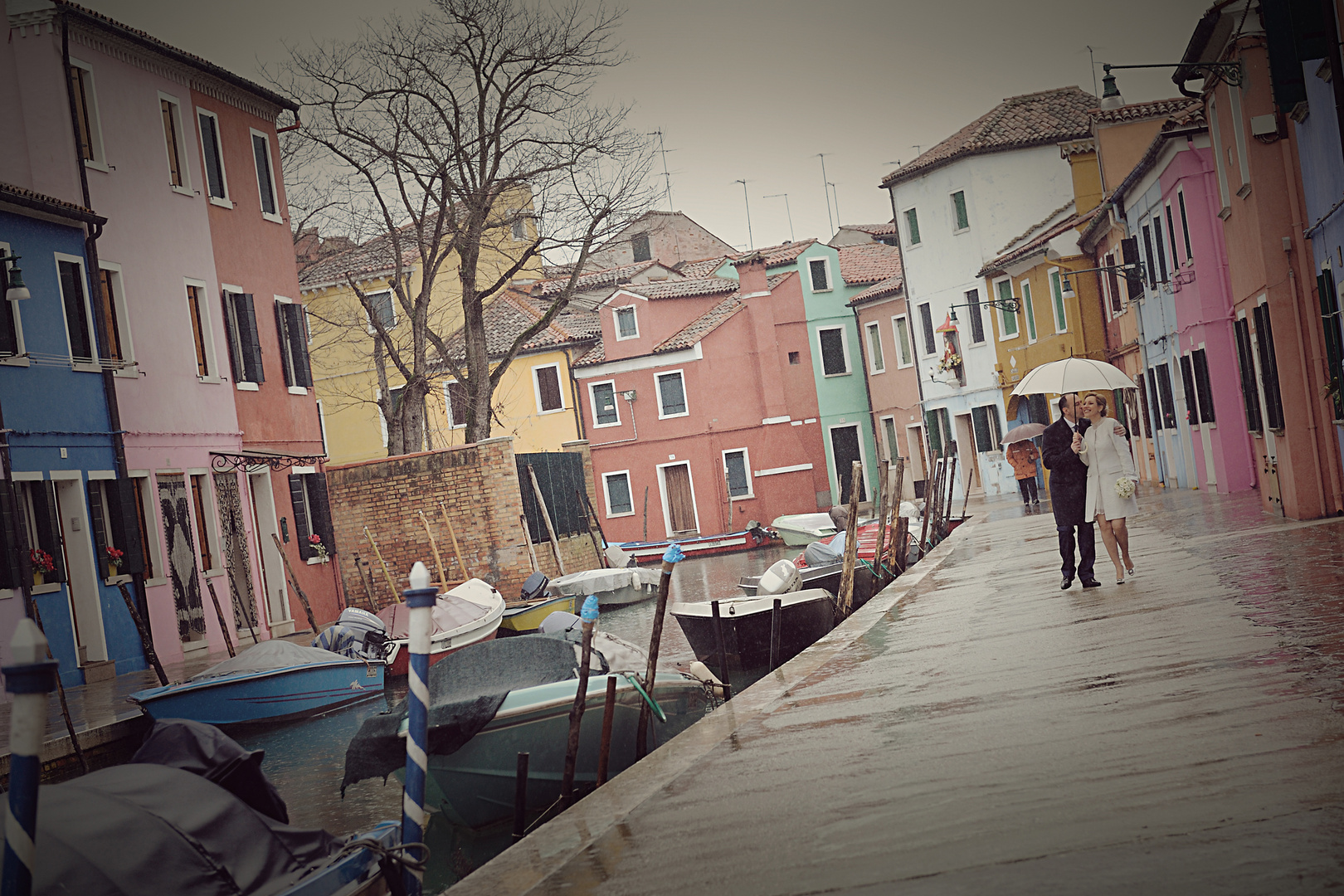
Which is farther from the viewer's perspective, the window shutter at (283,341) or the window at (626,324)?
the window at (626,324)

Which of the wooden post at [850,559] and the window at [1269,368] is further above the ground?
the window at [1269,368]

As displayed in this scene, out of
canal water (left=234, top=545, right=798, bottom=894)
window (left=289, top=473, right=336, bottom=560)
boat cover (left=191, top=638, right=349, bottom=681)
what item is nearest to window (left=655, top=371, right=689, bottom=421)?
canal water (left=234, top=545, right=798, bottom=894)

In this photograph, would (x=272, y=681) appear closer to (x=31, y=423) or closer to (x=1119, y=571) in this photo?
(x=31, y=423)

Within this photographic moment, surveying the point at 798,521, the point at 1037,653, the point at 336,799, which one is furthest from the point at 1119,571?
the point at 798,521

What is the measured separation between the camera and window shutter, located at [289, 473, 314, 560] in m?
22.4

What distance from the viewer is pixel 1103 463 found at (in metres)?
10.7

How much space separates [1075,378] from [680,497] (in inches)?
1173

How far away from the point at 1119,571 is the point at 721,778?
633cm

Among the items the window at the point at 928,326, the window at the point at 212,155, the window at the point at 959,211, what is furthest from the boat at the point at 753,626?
the window at the point at 928,326

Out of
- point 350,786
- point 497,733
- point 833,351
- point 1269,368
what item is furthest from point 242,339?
point 833,351

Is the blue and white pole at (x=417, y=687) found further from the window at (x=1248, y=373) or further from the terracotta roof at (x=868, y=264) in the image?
the terracotta roof at (x=868, y=264)

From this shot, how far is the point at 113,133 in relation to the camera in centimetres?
1892

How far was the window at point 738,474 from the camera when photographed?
4119 cm

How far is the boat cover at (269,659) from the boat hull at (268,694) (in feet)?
0.47
